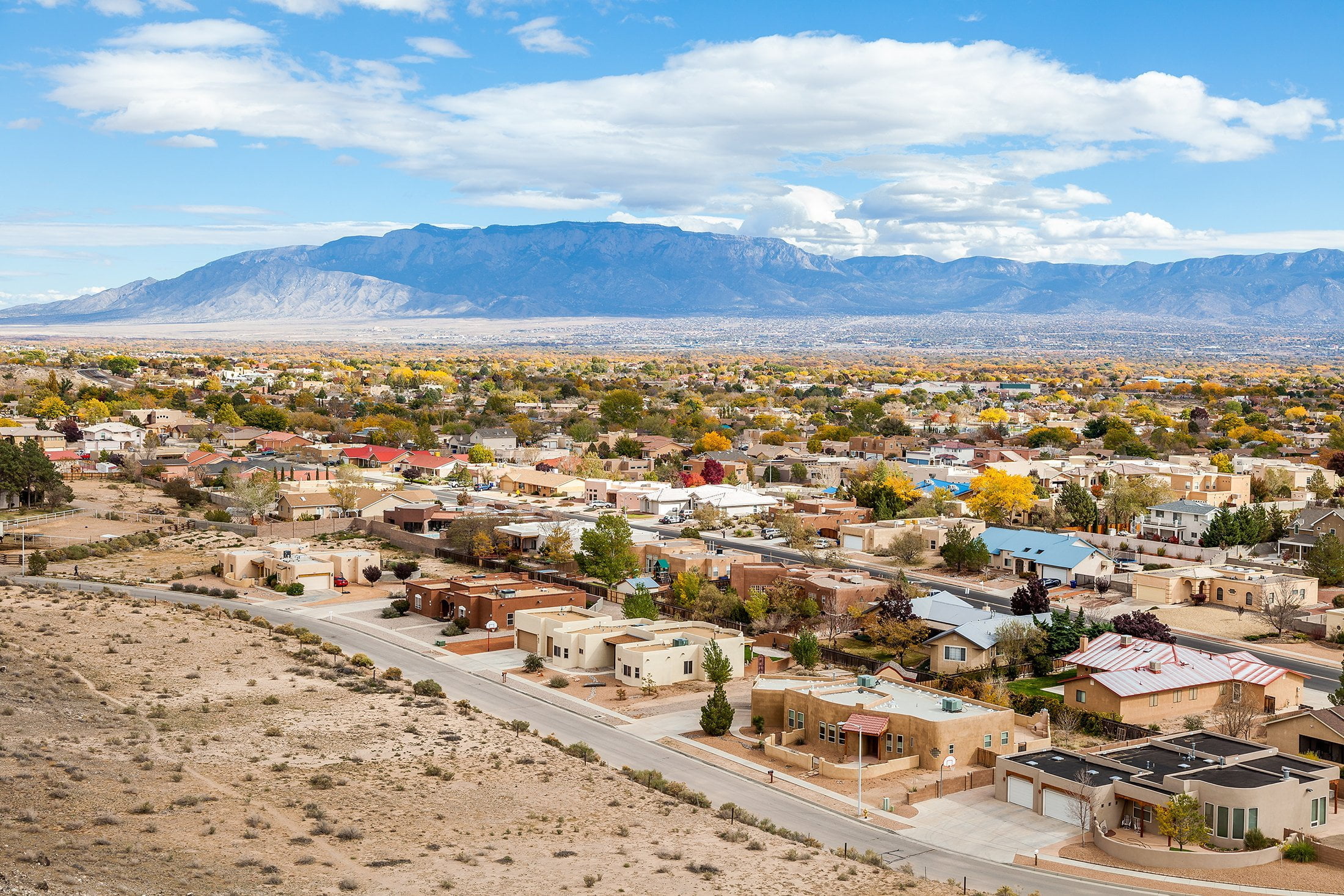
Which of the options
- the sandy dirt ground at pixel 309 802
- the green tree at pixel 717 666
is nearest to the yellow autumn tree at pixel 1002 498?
the green tree at pixel 717 666

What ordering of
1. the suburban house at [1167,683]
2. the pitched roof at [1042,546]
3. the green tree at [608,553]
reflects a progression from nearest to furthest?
1. the suburban house at [1167,683]
2. the green tree at [608,553]
3. the pitched roof at [1042,546]

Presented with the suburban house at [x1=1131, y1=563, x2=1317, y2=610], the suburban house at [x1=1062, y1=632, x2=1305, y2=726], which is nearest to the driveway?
the suburban house at [x1=1062, y1=632, x2=1305, y2=726]

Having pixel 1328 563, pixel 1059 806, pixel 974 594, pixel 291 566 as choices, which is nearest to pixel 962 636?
pixel 974 594

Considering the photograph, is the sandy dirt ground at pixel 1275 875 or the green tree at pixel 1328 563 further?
the green tree at pixel 1328 563

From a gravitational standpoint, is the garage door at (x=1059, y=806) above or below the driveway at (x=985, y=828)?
above

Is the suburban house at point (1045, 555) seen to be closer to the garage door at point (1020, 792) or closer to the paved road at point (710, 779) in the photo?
the garage door at point (1020, 792)

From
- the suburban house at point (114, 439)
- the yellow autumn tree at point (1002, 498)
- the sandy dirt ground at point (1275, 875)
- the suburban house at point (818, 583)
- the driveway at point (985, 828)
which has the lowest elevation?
the driveway at point (985, 828)

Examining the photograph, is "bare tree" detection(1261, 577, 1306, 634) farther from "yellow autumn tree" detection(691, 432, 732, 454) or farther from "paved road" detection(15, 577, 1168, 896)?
"yellow autumn tree" detection(691, 432, 732, 454)

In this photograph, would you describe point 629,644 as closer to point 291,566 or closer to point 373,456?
point 291,566

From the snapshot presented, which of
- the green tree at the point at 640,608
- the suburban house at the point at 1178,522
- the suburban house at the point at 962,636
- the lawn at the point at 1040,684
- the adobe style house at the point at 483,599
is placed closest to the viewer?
the lawn at the point at 1040,684
